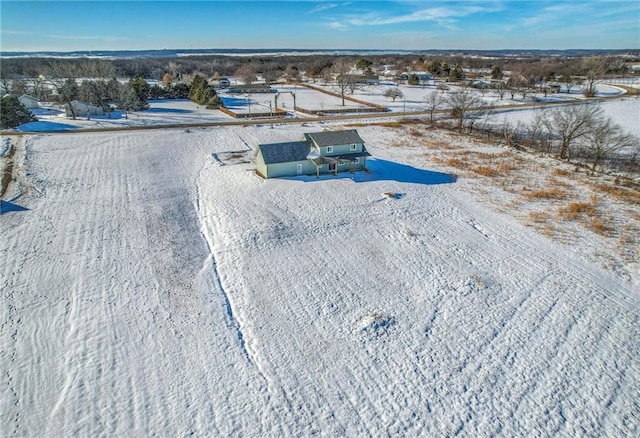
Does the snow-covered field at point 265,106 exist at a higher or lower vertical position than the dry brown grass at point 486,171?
higher

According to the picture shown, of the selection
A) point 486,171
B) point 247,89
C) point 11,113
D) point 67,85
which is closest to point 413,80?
point 247,89

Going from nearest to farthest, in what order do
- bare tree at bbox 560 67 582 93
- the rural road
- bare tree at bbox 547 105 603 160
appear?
bare tree at bbox 547 105 603 160 < the rural road < bare tree at bbox 560 67 582 93

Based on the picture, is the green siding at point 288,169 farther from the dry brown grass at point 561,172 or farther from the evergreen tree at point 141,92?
the evergreen tree at point 141,92

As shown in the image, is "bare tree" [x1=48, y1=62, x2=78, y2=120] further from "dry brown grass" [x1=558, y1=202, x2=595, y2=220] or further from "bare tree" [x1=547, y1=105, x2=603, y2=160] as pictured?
"bare tree" [x1=547, y1=105, x2=603, y2=160]

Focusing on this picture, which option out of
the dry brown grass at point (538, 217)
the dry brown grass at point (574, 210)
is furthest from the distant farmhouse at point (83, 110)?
the dry brown grass at point (574, 210)

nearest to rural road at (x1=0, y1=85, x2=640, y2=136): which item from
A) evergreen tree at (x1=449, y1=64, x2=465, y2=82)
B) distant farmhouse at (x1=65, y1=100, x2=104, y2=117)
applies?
distant farmhouse at (x1=65, y1=100, x2=104, y2=117)

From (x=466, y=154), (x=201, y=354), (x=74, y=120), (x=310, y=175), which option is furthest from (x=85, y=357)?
(x=74, y=120)

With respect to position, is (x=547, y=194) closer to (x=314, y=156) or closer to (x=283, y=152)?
(x=314, y=156)
